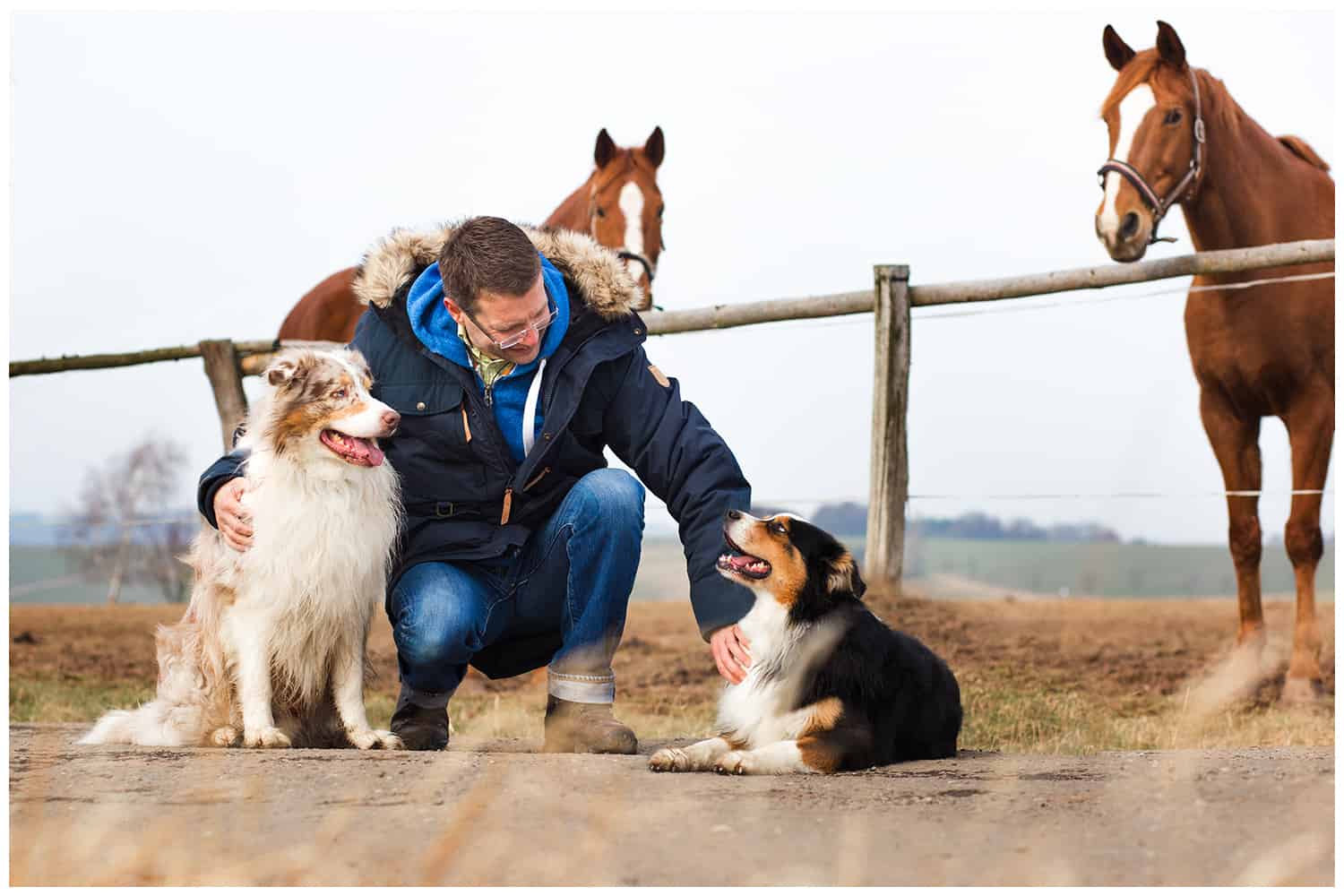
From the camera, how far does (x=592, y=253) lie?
14.3ft

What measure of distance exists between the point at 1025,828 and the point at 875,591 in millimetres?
3790

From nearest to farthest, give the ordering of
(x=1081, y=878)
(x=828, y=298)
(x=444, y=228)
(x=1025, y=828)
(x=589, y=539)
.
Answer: (x=1081, y=878), (x=1025, y=828), (x=589, y=539), (x=444, y=228), (x=828, y=298)

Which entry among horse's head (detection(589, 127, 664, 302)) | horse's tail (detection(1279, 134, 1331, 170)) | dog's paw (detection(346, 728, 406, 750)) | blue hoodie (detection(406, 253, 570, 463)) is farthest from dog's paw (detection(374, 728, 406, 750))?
horse's tail (detection(1279, 134, 1331, 170))

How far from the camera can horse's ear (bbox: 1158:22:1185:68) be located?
677 centimetres

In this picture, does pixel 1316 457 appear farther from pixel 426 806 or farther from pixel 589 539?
pixel 426 806

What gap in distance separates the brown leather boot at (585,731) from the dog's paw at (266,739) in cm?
79

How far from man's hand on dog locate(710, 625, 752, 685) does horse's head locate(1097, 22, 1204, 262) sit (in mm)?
3663

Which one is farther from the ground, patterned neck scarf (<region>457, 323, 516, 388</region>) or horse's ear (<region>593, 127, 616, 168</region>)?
horse's ear (<region>593, 127, 616, 168</region>)

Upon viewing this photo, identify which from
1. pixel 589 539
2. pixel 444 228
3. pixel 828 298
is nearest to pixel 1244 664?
pixel 828 298

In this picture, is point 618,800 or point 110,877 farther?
point 618,800

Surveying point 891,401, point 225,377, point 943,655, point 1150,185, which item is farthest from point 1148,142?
point 225,377

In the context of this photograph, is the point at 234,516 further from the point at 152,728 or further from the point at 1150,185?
the point at 1150,185

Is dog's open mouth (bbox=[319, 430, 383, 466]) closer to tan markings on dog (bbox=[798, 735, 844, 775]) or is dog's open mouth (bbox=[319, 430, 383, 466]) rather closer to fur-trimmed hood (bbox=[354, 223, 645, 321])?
fur-trimmed hood (bbox=[354, 223, 645, 321])

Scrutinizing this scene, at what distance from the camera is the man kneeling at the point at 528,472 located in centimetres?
415
